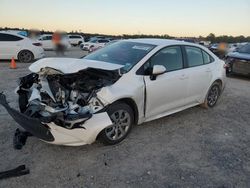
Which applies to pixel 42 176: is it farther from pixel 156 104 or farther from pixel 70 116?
pixel 156 104

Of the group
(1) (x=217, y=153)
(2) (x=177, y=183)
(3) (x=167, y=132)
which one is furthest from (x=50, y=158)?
→ (1) (x=217, y=153)

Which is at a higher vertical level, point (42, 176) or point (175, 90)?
point (175, 90)

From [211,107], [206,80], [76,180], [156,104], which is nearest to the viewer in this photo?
[76,180]

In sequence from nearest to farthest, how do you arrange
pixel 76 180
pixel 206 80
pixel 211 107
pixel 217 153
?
1. pixel 76 180
2. pixel 217 153
3. pixel 206 80
4. pixel 211 107

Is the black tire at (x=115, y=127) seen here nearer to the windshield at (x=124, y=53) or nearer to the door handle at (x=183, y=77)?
the windshield at (x=124, y=53)

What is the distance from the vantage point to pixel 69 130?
4.01 metres

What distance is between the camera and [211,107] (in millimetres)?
7211

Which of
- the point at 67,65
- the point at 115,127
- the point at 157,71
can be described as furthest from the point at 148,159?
the point at 67,65

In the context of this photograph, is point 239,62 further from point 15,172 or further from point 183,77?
point 15,172

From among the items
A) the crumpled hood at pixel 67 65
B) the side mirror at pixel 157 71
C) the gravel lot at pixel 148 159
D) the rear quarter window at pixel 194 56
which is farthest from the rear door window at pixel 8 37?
the side mirror at pixel 157 71

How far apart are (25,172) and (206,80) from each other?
434cm

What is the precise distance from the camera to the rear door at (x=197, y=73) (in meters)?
6.09

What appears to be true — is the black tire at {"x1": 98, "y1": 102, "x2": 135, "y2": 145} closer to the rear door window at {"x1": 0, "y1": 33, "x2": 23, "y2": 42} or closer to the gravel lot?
the gravel lot

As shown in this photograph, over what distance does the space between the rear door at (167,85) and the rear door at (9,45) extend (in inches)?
444
